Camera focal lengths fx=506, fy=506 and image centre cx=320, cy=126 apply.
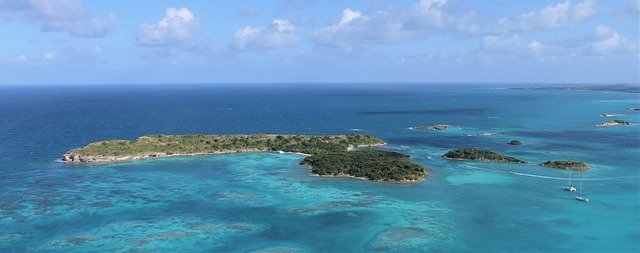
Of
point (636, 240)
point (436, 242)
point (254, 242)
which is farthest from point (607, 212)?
Result: point (254, 242)

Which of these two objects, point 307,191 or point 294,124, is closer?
point 307,191

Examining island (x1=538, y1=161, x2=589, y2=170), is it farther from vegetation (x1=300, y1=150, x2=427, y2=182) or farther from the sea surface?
vegetation (x1=300, y1=150, x2=427, y2=182)

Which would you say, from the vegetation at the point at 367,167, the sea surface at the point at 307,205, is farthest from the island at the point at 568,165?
the vegetation at the point at 367,167

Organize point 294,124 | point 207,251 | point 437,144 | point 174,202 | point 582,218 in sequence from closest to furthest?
point 207,251, point 582,218, point 174,202, point 437,144, point 294,124

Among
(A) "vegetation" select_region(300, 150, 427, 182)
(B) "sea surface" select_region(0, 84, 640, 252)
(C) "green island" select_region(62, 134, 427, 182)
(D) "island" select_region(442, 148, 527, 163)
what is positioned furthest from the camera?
(D) "island" select_region(442, 148, 527, 163)

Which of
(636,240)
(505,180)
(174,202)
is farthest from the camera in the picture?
(505,180)

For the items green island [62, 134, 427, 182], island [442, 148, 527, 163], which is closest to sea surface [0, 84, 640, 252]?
island [442, 148, 527, 163]

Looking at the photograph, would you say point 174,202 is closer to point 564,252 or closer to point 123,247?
point 123,247
